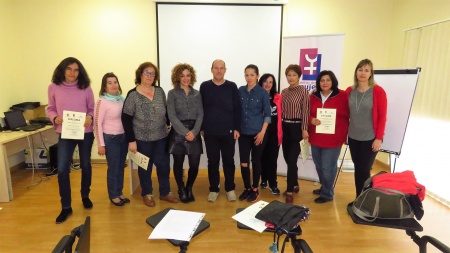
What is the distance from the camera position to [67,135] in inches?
101

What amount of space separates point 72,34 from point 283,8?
328 cm

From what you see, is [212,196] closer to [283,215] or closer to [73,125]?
[73,125]

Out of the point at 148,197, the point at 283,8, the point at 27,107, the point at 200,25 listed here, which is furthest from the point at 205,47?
the point at 27,107

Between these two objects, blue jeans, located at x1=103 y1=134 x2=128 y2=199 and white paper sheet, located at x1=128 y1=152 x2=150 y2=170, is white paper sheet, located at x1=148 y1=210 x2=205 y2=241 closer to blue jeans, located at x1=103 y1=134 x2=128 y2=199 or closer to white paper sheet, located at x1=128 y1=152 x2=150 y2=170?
white paper sheet, located at x1=128 y1=152 x2=150 y2=170

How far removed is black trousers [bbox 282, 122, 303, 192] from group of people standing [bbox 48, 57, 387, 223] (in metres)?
0.01

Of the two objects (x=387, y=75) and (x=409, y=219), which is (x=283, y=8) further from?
(x=409, y=219)

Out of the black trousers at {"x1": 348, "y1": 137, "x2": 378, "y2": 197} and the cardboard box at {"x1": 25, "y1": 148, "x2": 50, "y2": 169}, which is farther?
the cardboard box at {"x1": 25, "y1": 148, "x2": 50, "y2": 169}

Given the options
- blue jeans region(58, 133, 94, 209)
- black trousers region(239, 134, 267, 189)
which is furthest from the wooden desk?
black trousers region(239, 134, 267, 189)

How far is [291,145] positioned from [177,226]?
6.43 ft

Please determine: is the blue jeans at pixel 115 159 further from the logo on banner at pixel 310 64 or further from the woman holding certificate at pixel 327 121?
the logo on banner at pixel 310 64

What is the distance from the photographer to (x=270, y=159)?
331cm

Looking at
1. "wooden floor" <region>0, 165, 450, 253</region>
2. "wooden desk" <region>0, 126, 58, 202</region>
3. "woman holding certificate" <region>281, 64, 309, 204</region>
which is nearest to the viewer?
"wooden floor" <region>0, 165, 450, 253</region>

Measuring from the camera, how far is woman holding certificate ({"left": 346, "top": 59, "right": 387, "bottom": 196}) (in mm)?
2633

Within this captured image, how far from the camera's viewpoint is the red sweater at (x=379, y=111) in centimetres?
262
